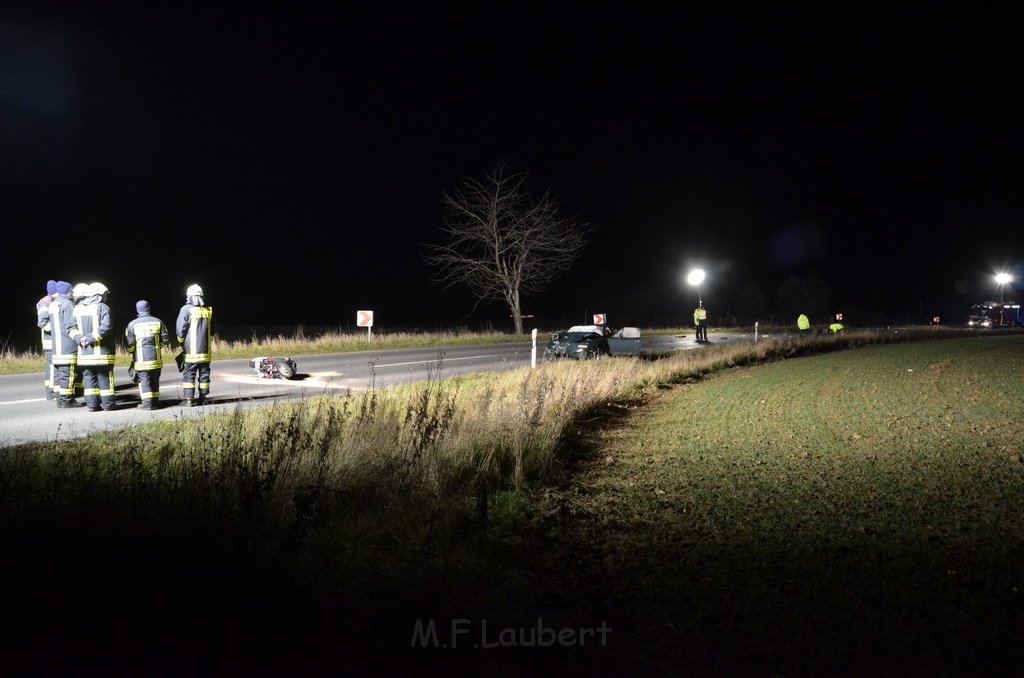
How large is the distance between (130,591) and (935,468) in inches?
282

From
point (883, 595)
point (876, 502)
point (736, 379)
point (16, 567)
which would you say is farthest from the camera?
point (736, 379)

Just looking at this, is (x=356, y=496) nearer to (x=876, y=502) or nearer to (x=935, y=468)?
(x=876, y=502)

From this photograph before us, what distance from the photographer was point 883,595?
3604 millimetres

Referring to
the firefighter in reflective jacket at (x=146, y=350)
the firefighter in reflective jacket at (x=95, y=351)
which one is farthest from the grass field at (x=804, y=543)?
the firefighter in reflective jacket at (x=95, y=351)

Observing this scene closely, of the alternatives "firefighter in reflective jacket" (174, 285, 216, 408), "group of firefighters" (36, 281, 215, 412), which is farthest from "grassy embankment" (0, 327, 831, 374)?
"firefighter in reflective jacket" (174, 285, 216, 408)

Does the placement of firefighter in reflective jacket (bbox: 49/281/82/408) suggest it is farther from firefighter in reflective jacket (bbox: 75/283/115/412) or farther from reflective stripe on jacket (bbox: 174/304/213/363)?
reflective stripe on jacket (bbox: 174/304/213/363)

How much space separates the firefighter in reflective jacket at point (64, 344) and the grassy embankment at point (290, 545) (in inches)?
155

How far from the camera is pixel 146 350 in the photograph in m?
9.58

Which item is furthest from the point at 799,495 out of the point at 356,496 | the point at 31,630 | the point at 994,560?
the point at 31,630

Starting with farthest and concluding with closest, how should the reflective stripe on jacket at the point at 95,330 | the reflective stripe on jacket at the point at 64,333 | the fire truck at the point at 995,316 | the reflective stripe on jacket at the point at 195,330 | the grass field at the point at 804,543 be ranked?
the fire truck at the point at 995,316 → the reflective stripe on jacket at the point at 195,330 → the reflective stripe on jacket at the point at 64,333 → the reflective stripe on jacket at the point at 95,330 → the grass field at the point at 804,543

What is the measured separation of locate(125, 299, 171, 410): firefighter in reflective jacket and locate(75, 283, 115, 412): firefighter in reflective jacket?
0.34 m

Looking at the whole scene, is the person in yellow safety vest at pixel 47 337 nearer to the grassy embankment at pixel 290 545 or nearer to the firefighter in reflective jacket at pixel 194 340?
the firefighter in reflective jacket at pixel 194 340

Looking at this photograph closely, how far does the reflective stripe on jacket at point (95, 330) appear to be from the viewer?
9375 mm

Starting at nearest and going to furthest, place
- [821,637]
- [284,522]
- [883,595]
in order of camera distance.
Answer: [821,637] < [883,595] < [284,522]
